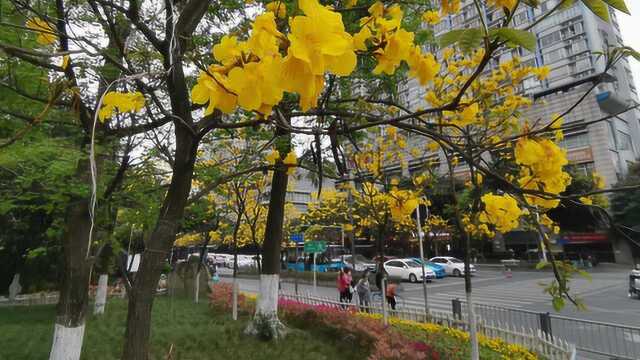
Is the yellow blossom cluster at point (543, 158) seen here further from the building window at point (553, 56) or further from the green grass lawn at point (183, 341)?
the building window at point (553, 56)

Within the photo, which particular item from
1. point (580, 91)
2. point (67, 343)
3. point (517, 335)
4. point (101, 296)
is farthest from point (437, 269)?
point (67, 343)

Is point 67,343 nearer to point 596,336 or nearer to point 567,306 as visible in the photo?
point 596,336

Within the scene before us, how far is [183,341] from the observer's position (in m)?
6.23

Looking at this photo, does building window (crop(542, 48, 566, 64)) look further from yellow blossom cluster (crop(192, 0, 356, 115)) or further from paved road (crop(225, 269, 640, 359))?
yellow blossom cluster (crop(192, 0, 356, 115))

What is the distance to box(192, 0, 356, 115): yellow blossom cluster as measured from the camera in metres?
0.58

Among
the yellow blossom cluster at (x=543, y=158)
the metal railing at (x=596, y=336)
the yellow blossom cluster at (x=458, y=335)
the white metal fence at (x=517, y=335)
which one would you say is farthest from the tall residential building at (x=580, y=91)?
the yellow blossom cluster at (x=543, y=158)

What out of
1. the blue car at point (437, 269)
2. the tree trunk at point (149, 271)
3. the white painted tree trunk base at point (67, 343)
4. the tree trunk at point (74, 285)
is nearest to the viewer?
the tree trunk at point (149, 271)

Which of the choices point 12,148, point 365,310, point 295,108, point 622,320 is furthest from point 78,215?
point 622,320

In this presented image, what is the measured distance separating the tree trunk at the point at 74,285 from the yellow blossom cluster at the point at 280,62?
10.6 feet

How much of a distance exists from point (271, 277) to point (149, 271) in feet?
15.3

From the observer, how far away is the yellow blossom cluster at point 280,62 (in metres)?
0.58

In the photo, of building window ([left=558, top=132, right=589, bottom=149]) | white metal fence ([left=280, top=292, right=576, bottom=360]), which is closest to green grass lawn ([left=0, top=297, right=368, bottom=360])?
white metal fence ([left=280, top=292, right=576, bottom=360])

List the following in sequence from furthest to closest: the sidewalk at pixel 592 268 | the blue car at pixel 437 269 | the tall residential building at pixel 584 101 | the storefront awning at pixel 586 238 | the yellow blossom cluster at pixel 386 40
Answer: the storefront awning at pixel 586 238 → the tall residential building at pixel 584 101 → the sidewalk at pixel 592 268 → the blue car at pixel 437 269 → the yellow blossom cluster at pixel 386 40

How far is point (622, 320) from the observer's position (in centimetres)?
941
